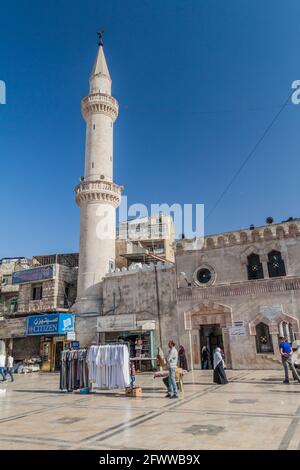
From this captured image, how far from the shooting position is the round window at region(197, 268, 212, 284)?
21453 millimetres

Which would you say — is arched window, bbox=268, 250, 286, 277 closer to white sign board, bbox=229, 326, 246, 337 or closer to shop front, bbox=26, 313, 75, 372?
white sign board, bbox=229, 326, 246, 337

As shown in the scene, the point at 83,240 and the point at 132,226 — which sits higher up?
the point at 132,226

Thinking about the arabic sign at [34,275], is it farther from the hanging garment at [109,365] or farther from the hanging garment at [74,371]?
the hanging garment at [109,365]

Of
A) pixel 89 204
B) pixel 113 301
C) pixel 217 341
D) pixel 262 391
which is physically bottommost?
pixel 262 391

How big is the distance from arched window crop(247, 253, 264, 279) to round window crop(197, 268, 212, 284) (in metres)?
2.34

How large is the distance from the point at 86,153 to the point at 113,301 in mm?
11925

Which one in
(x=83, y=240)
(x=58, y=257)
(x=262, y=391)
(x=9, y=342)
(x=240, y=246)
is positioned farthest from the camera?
(x=58, y=257)

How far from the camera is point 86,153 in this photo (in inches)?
1121

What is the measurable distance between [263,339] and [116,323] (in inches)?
364

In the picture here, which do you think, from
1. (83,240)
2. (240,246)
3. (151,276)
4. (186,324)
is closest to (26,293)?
(83,240)

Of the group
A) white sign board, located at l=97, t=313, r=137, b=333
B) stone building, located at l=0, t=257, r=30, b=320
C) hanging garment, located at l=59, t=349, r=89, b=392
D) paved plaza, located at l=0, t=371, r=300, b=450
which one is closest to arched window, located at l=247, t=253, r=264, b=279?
white sign board, located at l=97, t=313, r=137, b=333

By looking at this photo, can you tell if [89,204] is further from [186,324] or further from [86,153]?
[186,324]

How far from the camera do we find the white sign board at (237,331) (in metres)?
19.6

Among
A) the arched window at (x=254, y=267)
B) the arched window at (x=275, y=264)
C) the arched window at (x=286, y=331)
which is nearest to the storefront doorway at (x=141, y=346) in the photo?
the arched window at (x=254, y=267)
